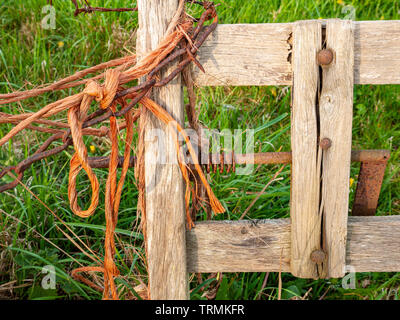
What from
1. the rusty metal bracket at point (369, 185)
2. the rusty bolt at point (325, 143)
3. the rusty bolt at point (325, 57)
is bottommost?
the rusty metal bracket at point (369, 185)

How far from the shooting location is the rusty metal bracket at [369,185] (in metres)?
1.64

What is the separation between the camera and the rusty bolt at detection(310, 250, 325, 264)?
5.25ft

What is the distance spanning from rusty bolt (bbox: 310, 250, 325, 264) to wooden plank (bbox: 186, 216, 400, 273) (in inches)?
3.6

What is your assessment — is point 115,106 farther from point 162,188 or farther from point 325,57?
point 325,57

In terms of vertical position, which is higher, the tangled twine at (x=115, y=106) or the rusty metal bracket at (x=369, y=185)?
the tangled twine at (x=115, y=106)

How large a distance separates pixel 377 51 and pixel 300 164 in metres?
0.43

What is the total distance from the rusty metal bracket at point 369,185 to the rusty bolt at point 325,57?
398mm

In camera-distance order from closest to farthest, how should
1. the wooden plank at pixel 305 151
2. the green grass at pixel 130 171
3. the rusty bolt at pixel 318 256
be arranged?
1. the wooden plank at pixel 305 151
2. the rusty bolt at pixel 318 256
3. the green grass at pixel 130 171

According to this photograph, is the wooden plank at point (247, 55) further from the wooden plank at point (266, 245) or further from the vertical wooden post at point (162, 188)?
the wooden plank at point (266, 245)

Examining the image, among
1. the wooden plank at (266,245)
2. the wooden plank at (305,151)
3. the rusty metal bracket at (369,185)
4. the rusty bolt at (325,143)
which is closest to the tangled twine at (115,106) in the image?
the wooden plank at (266,245)

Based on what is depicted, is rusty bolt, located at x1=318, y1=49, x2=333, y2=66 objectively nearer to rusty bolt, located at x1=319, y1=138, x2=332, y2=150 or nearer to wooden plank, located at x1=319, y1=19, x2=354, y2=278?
wooden plank, located at x1=319, y1=19, x2=354, y2=278

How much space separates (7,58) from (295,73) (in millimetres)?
2209

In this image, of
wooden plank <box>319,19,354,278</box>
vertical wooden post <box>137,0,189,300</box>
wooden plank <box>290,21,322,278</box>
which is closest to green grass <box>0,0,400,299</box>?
vertical wooden post <box>137,0,189,300</box>

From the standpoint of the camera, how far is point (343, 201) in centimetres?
156
